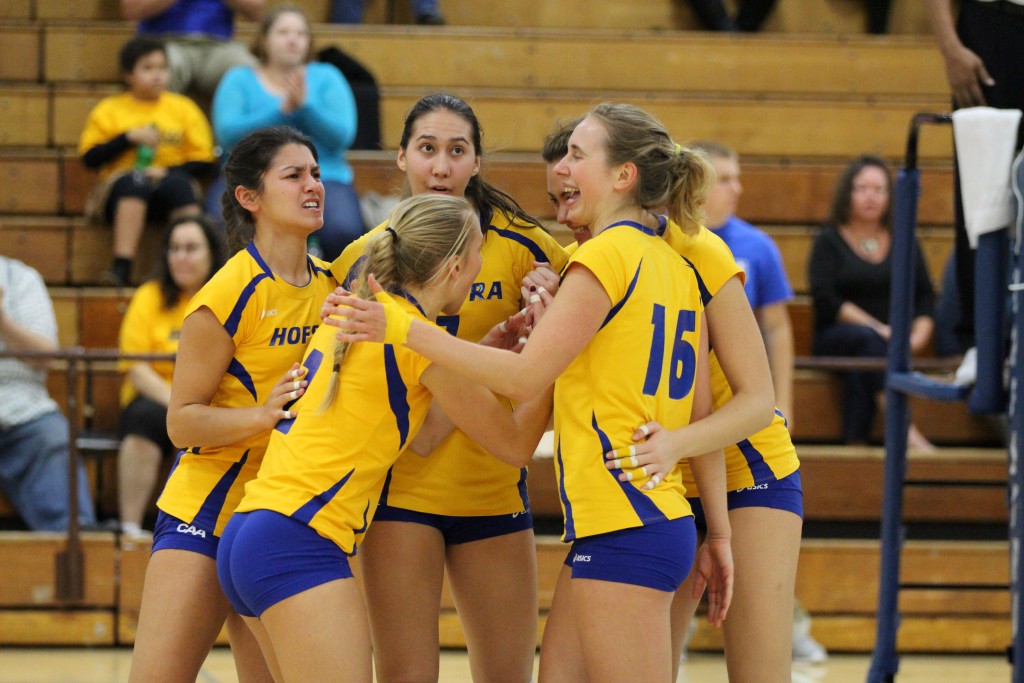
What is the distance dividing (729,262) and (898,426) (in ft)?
4.55

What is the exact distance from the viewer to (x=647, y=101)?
683 centimetres

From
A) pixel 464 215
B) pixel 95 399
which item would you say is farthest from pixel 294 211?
pixel 95 399

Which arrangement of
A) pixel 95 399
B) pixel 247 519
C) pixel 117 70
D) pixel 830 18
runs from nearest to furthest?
1. pixel 247 519
2. pixel 95 399
3. pixel 117 70
4. pixel 830 18

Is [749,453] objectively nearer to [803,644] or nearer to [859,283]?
[803,644]

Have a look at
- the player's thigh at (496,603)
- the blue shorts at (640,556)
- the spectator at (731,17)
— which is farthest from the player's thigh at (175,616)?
the spectator at (731,17)

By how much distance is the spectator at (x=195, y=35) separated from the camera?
20.9 feet

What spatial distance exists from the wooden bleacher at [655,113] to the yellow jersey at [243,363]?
2238mm

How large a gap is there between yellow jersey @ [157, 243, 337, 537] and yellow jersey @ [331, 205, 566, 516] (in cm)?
16

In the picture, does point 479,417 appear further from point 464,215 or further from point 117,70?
point 117,70

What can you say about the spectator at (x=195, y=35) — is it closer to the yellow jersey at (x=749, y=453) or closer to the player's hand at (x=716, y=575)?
the yellow jersey at (x=749, y=453)

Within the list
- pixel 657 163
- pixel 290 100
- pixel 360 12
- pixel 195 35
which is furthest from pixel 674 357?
pixel 360 12

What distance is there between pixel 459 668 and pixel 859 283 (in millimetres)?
2438

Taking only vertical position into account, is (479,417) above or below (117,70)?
below

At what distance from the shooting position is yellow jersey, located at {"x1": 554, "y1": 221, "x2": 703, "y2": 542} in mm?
2367
